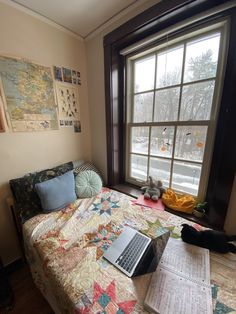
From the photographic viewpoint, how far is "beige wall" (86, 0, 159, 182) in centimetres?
149

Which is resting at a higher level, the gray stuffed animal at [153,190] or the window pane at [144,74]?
the window pane at [144,74]

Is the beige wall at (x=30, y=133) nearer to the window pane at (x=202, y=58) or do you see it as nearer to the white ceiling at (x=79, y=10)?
the white ceiling at (x=79, y=10)

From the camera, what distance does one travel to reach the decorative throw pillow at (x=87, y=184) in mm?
1421

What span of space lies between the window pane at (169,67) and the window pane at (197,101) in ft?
0.47

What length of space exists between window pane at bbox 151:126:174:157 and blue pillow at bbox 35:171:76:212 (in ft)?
2.94

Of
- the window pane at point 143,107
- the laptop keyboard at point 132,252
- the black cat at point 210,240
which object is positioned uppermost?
the window pane at point 143,107

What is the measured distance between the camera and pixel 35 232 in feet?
3.34

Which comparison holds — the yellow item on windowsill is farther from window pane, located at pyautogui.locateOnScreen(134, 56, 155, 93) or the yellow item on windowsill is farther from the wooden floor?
the wooden floor

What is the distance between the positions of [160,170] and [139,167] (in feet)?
0.87

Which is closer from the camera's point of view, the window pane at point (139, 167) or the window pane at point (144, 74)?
the window pane at point (144, 74)

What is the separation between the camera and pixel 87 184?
1.48 metres

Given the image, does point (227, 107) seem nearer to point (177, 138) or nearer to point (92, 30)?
point (177, 138)

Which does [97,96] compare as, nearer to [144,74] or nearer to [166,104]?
[144,74]

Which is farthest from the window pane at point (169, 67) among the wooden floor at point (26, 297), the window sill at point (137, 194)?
the wooden floor at point (26, 297)
